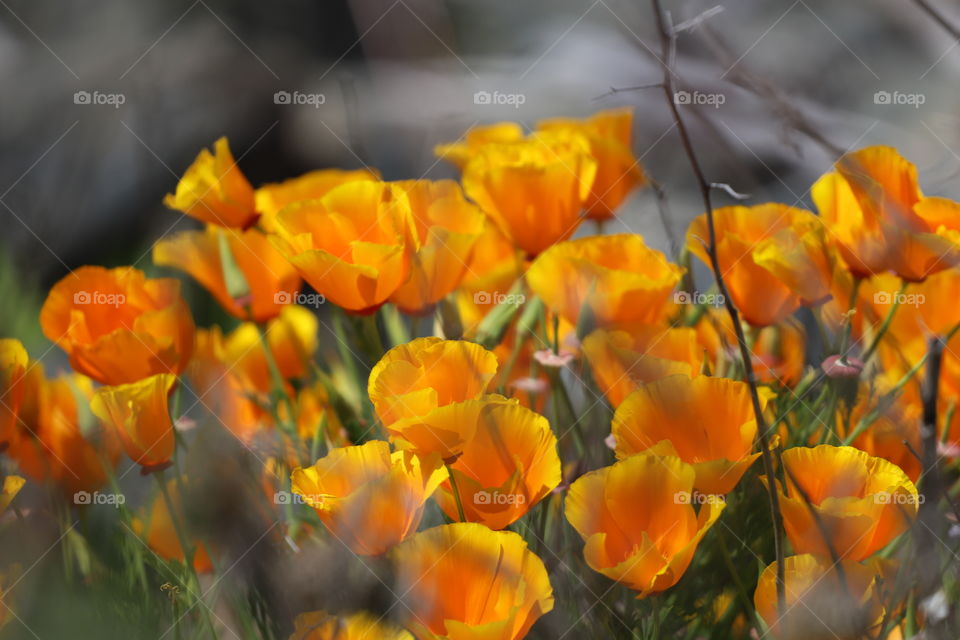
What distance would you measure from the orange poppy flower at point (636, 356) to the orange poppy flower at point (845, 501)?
0.25 feet

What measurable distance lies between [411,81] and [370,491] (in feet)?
4.83

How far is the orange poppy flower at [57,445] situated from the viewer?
535 mm

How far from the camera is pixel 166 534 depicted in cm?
51

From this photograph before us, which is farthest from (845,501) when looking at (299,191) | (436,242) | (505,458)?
(299,191)

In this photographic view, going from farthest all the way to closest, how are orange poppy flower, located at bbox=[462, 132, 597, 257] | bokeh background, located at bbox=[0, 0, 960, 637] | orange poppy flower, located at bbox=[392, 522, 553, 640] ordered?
bokeh background, located at bbox=[0, 0, 960, 637] < orange poppy flower, located at bbox=[462, 132, 597, 257] < orange poppy flower, located at bbox=[392, 522, 553, 640]

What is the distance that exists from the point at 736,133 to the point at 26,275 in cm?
112

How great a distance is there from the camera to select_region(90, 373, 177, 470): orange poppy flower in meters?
0.49

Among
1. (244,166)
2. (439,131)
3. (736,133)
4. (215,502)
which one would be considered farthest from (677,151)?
(215,502)

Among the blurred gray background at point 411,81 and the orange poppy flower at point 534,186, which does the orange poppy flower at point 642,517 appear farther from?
the blurred gray background at point 411,81

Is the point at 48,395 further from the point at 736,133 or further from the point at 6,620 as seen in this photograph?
the point at 736,133

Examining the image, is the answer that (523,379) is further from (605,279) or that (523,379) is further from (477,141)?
(477,141)

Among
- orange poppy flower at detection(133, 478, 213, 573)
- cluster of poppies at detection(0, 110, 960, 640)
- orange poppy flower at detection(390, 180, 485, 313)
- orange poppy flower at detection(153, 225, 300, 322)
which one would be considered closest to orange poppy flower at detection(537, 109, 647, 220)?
cluster of poppies at detection(0, 110, 960, 640)

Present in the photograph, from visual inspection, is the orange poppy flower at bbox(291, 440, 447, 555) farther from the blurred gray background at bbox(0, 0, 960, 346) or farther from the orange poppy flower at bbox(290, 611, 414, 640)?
the blurred gray background at bbox(0, 0, 960, 346)

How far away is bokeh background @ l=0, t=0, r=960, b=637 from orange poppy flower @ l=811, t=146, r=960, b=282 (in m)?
0.70
